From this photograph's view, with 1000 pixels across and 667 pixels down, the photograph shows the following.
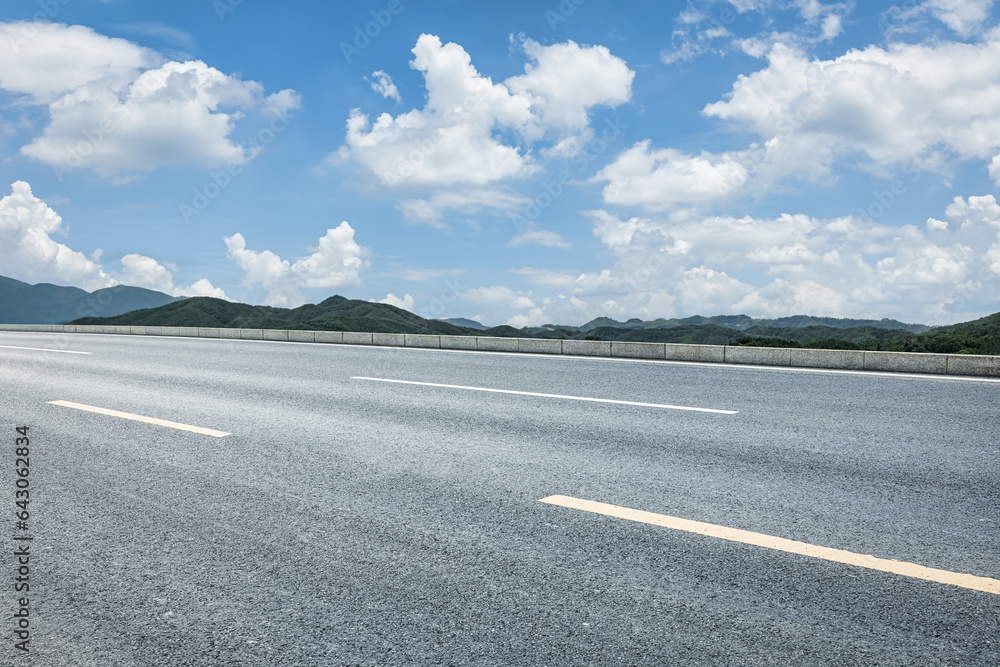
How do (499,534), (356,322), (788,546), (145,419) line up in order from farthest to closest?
(356,322)
(145,419)
(499,534)
(788,546)

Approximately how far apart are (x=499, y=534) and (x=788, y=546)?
4.87ft

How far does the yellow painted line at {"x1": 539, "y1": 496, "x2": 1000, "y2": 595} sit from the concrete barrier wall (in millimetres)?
9305

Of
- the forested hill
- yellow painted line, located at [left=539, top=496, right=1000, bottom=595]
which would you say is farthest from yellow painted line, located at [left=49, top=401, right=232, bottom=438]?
the forested hill

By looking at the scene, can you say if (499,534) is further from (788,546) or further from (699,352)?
(699,352)

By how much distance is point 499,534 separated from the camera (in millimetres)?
3643

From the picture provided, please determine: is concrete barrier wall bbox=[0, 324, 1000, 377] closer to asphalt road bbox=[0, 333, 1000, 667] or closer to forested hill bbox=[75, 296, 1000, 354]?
asphalt road bbox=[0, 333, 1000, 667]

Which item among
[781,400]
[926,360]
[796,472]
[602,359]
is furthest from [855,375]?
[796,472]

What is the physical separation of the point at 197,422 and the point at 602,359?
8.73 metres

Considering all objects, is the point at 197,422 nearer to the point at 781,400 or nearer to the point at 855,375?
the point at 781,400

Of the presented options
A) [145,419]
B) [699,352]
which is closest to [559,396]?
[145,419]

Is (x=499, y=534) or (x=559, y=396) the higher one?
(x=559, y=396)

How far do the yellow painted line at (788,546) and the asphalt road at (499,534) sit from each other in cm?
8

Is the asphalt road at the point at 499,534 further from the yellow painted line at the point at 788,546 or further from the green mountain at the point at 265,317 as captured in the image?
the green mountain at the point at 265,317

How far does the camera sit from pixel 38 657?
8.68 ft
